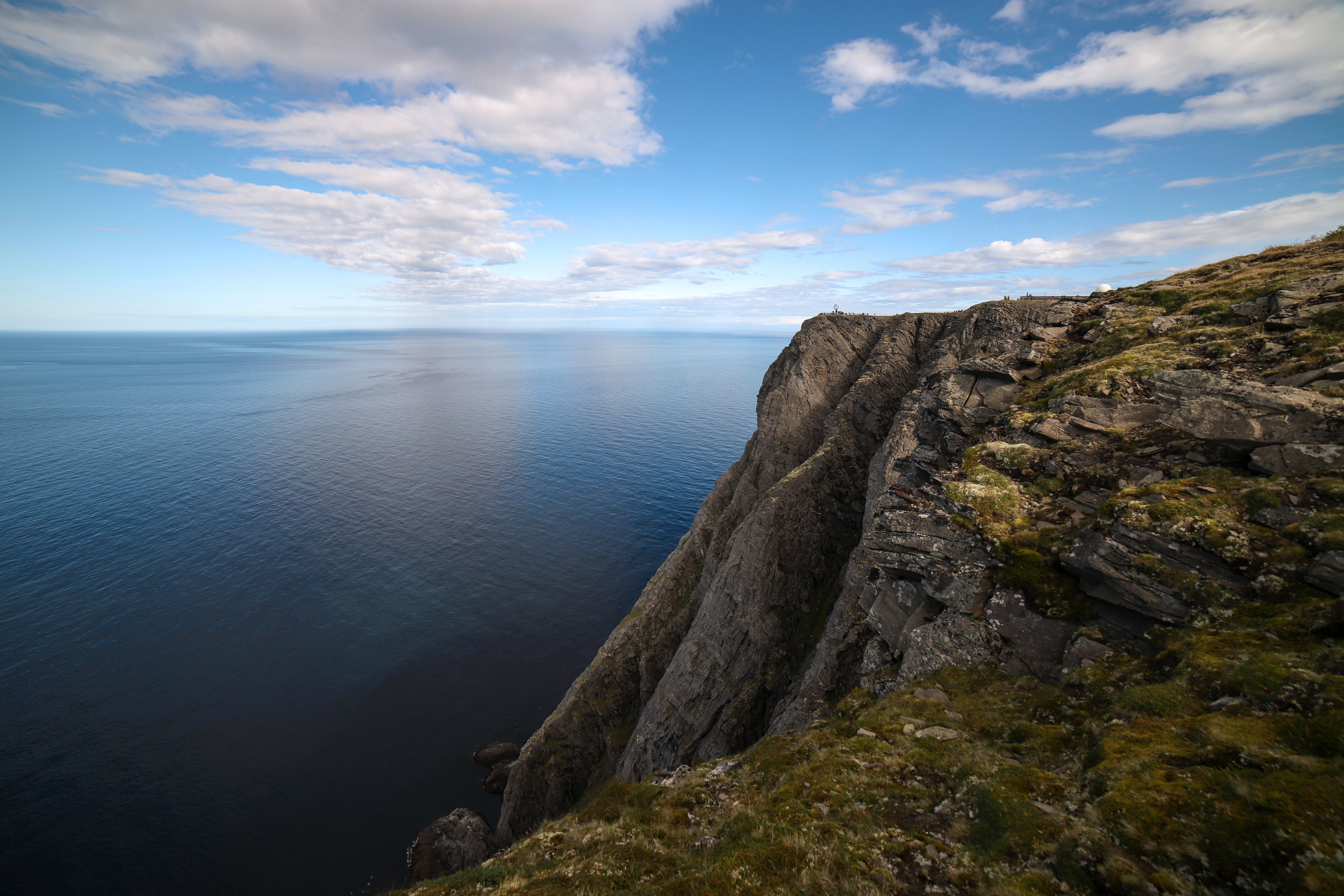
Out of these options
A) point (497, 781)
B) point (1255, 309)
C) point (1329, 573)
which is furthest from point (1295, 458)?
point (497, 781)

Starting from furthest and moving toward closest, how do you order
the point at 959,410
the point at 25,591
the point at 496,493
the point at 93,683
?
the point at 496,493 < the point at 25,591 < the point at 93,683 < the point at 959,410

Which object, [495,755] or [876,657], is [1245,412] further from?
[495,755]

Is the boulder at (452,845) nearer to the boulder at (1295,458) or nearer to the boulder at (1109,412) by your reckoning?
the boulder at (1109,412)

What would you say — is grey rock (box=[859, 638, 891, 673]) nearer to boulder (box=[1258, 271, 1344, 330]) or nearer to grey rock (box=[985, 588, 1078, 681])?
grey rock (box=[985, 588, 1078, 681])

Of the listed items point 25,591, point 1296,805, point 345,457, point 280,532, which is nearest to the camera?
point 1296,805

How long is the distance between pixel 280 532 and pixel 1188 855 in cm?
10409

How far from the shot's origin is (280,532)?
81.2 metres

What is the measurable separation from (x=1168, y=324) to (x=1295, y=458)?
17.3 meters

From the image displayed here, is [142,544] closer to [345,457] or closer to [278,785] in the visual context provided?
[345,457]

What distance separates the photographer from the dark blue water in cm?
4031

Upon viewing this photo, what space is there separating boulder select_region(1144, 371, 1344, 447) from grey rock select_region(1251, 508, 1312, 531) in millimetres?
4389

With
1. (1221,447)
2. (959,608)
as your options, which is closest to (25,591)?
(959,608)

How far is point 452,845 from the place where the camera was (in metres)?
40.1

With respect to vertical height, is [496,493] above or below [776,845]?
below
